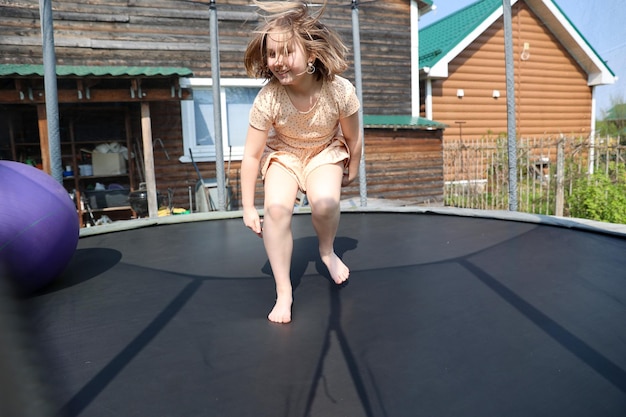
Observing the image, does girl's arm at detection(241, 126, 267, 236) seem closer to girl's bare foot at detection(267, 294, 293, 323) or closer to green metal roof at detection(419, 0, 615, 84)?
girl's bare foot at detection(267, 294, 293, 323)

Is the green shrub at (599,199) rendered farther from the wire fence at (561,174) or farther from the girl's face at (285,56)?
the girl's face at (285,56)

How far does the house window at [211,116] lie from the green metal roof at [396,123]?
1355 millimetres

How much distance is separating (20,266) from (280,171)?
745 millimetres

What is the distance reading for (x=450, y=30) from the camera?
819 centimetres

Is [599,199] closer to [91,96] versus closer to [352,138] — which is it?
[352,138]

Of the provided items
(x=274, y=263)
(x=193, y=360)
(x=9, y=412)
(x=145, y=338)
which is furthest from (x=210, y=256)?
(x=9, y=412)

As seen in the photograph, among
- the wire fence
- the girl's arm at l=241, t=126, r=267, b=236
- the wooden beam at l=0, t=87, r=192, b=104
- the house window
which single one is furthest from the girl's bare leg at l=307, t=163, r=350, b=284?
the house window

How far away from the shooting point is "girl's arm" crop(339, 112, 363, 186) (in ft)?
4.79

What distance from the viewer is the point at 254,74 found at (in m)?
1.42

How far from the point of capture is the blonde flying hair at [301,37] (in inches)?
49.9

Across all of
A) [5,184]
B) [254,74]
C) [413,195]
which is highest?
[254,74]

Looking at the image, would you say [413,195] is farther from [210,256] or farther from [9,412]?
[9,412]

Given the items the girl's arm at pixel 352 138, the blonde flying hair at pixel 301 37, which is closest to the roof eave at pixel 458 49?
the girl's arm at pixel 352 138

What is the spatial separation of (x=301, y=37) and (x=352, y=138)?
1.19ft
